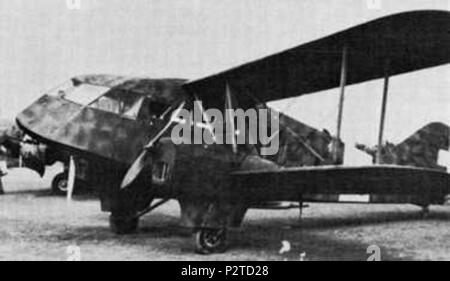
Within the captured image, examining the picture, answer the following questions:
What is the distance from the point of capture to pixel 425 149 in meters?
12.7

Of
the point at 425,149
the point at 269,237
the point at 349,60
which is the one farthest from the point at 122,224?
the point at 425,149

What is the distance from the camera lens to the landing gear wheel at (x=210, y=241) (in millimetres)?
7660

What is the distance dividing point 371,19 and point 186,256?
4018 millimetres

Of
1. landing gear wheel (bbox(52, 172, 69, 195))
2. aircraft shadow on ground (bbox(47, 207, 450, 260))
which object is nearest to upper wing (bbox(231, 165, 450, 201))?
aircraft shadow on ground (bbox(47, 207, 450, 260))

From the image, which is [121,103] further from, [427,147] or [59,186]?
[59,186]

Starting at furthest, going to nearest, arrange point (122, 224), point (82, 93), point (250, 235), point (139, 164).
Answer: point (250, 235), point (122, 224), point (82, 93), point (139, 164)

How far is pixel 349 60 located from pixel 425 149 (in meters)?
5.66

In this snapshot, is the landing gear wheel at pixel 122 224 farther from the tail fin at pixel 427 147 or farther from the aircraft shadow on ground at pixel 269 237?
the tail fin at pixel 427 147

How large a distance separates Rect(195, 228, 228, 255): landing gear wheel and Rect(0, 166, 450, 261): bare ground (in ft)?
0.45

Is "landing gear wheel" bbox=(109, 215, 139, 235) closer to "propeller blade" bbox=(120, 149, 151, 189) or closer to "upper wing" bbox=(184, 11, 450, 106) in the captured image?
"propeller blade" bbox=(120, 149, 151, 189)

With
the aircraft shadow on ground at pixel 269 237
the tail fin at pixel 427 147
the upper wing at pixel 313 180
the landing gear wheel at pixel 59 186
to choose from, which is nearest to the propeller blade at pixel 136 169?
the aircraft shadow on ground at pixel 269 237

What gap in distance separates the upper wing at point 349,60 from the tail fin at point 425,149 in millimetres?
4399
